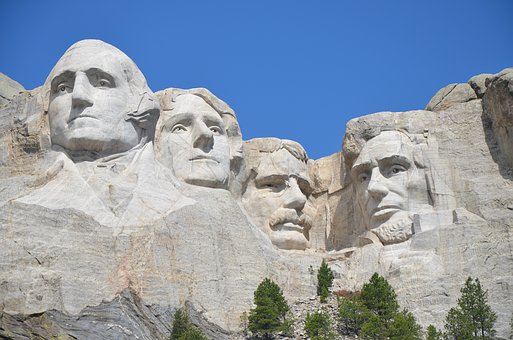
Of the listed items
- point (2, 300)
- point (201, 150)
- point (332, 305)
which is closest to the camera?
point (2, 300)

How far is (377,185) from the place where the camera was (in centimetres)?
3108

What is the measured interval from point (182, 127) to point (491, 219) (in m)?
6.00

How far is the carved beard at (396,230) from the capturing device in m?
30.5

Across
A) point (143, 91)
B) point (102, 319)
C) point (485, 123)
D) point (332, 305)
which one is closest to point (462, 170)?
point (485, 123)

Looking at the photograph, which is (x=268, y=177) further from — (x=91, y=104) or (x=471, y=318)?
(x=471, y=318)

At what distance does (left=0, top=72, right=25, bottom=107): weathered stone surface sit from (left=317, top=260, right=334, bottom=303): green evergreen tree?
24.0 ft

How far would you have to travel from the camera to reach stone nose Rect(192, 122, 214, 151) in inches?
1211

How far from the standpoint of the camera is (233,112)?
32.1 meters

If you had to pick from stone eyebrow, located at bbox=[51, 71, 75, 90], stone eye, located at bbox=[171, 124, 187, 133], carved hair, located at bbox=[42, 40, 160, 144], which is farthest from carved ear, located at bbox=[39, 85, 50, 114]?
stone eye, located at bbox=[171, 124, 187, 133]

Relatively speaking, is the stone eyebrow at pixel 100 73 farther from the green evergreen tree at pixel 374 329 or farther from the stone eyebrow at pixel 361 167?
the green evergreen tree at pixel 374 329

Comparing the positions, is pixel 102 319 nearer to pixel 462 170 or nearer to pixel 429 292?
pixel 429 292

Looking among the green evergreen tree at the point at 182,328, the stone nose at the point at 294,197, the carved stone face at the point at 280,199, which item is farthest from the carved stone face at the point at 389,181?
the green evergreen tree at the point at 182,328

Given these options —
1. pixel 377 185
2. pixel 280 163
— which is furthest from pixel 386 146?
pixel 280 163

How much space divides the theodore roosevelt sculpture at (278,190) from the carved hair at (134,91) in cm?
318
